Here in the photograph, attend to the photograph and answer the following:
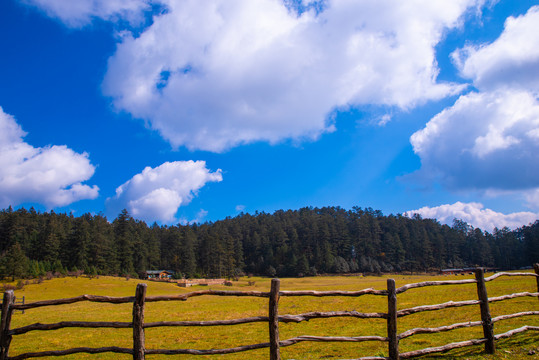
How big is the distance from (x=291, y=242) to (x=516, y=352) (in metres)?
135

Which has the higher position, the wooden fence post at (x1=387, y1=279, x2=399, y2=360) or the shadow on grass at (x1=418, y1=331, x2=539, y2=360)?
the wooden fence post at (x1=387, y1=279, x2=399, y2=360)

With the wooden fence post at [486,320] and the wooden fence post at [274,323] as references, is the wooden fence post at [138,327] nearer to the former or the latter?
the wooden fence post at [274,323]

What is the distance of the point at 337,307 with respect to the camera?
75.0 ft

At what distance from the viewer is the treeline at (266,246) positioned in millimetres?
96688

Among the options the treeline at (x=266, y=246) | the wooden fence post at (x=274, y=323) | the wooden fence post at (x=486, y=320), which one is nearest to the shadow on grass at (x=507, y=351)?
the wooden fence post at (x=486, y=320)

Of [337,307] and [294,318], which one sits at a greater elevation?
[294,318]

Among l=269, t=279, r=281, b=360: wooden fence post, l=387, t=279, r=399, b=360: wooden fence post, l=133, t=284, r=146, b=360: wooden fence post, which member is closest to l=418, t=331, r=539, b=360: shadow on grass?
l=387, t=279, r=399, b=360: wooden fence post

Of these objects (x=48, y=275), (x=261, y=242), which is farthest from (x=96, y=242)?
(x=261, y=242)

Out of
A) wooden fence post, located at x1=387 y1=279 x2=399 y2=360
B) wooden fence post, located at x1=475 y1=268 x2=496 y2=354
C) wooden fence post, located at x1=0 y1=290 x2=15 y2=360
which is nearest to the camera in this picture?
wooden fence post, located at x1=0 y1=290 x2=15 y2=360

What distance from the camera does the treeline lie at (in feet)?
317

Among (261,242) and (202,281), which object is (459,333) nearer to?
(202,281)

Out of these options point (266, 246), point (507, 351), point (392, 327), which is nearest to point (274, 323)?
point (392, 327)

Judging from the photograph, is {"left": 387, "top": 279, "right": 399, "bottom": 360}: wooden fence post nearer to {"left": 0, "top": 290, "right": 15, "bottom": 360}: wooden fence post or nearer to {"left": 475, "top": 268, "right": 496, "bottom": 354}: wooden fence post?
{"left": 475, "top": 268, "right": 496, "bottom": 354}: wooden fence post

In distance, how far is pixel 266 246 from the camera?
468ft
